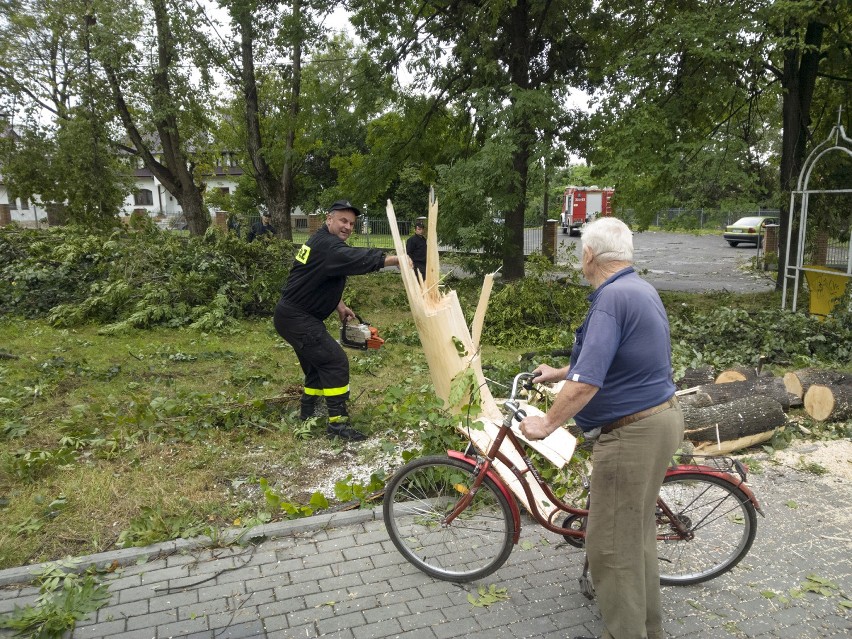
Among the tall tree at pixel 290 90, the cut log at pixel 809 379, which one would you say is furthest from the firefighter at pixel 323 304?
the tall tree at pixel 290 90

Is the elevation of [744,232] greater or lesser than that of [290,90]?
lesser

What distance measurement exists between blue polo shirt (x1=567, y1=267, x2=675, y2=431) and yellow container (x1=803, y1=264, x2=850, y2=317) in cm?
869

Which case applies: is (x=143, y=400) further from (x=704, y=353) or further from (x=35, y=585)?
(x=704, y=353)

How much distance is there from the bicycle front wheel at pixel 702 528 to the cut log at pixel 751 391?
2.43 metres

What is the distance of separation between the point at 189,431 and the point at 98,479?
1.06 m

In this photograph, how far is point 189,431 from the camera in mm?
5750

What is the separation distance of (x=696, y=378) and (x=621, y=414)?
434 centimetres

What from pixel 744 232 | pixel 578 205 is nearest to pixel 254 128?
pixel 744 232

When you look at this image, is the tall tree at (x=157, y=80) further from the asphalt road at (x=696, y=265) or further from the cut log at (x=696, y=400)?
the cut log at (x=696, y=400)

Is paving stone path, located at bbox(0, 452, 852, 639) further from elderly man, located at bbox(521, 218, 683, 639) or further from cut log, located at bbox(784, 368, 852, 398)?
cut log, located at bbox(784, 368, 852, 398)

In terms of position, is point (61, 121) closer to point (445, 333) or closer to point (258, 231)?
point (258, 231)

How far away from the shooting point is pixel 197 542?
4020mm

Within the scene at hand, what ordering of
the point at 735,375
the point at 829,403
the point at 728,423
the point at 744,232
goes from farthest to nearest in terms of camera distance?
the point at 744,232
the point at 735,375
the point at 829,403
the point at 728,423

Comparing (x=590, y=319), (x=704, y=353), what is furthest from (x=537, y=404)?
(x=704, y=353)
